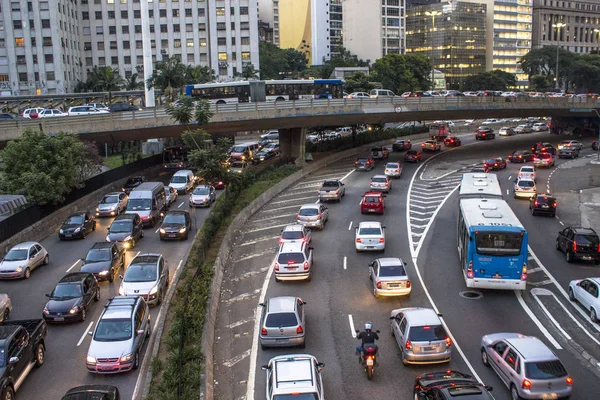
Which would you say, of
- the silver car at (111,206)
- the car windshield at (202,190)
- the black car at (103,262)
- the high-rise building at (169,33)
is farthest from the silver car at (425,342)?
the high-rise building at (169,33)

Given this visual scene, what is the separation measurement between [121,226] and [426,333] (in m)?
19.9

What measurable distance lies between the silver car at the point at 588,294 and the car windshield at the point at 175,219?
788 inches

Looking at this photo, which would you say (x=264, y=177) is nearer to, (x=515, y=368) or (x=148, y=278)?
(x=148, y=278)

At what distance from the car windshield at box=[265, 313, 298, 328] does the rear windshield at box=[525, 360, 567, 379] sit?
23.7ft

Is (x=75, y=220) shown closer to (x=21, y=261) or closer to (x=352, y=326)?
(x=21, y=261)

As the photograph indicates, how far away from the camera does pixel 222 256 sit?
2973cm

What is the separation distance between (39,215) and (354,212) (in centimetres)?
1939

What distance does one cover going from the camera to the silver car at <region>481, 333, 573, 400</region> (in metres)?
15.9

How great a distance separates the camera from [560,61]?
489ft

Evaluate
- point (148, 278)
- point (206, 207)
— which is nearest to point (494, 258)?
point (148, 278)

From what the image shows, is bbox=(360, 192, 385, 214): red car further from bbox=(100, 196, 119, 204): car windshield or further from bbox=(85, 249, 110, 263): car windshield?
bbox=(85, 249, 110, 263): car windshield

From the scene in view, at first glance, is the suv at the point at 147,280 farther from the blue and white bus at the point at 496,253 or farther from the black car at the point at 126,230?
the blue and white bus at the point at 496,253

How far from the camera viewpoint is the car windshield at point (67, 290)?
2289 cm

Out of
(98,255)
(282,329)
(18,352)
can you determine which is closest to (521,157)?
(98,255)
